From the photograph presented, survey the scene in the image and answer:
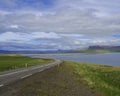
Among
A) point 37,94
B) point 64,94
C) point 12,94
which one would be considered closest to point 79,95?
point 64,94

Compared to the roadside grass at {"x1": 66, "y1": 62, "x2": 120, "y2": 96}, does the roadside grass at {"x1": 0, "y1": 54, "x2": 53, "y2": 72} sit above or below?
above

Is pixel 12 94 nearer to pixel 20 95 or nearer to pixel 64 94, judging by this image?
pixel 20 95

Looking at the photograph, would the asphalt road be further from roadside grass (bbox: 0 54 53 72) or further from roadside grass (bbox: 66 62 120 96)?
roadside grass (bbox: 0 54 53 72)

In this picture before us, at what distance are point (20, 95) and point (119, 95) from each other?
7622 millimetres

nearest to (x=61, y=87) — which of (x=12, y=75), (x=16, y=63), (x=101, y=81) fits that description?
(x=101, y=81)

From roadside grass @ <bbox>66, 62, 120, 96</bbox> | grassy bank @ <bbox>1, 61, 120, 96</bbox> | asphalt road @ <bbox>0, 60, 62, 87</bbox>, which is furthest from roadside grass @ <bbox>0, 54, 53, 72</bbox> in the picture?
grassy bank @ <bbox>1, 61, 120, 96</bbox>

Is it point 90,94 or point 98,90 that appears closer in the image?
point 90,94

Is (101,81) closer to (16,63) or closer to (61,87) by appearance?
(61,87)

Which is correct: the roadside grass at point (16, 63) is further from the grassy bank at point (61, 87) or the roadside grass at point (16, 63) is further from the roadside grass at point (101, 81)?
the grassy bank at point (61, 87)

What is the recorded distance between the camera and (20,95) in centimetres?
1820

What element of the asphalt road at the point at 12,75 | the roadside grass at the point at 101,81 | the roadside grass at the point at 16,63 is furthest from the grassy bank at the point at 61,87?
the roadside grass at the point at 16,63

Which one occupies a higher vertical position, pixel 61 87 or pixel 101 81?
pixel 61 87

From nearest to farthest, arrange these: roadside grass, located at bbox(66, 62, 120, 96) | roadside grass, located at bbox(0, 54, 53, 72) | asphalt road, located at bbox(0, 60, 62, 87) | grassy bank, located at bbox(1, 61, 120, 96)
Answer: grassy bank, located at bbox(1, 61, 120, 96) < roadside grass, located at bbox(66, 62, 120, 96) < asphalt road, located at bbox(0, 60, 62, 87) < roadside grass, located at bbox(0, 54, 53, 72)

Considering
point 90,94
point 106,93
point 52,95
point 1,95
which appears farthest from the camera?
point 106,93
